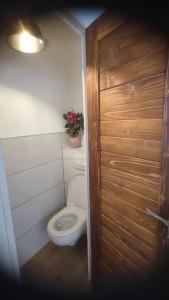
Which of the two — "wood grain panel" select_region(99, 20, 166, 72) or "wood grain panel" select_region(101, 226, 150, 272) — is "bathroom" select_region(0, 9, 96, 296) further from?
"wood grain panel" select_region(99, 20, 166, 72)

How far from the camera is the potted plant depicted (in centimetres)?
161

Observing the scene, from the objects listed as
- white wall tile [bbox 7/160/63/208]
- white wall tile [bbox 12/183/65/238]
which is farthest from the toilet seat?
white wall tile [bbox 7/160/63/208]

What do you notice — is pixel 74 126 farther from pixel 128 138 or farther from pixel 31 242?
pixel 31 242

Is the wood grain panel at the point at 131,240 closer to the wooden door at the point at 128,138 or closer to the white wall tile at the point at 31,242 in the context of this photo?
the wooden door at the point at 128,138

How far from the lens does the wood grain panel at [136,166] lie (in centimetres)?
61

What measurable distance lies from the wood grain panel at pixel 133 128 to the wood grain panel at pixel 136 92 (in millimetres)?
76

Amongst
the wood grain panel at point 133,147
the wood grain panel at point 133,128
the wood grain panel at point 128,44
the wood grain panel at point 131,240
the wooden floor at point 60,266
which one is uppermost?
the wood grain panel at point 128,44

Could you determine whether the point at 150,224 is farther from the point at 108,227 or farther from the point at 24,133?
the point at 24,133

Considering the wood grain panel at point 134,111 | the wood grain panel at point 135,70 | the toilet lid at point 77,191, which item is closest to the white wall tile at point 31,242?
the toilet lid at point 77,191

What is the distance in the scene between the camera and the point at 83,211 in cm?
157

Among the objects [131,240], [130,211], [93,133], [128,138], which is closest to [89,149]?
[93,133]

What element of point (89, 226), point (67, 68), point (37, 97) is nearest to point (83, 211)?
point (89, 226)

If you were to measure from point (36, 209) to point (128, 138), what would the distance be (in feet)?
4.32

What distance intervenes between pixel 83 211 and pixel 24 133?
1068 millimetres
